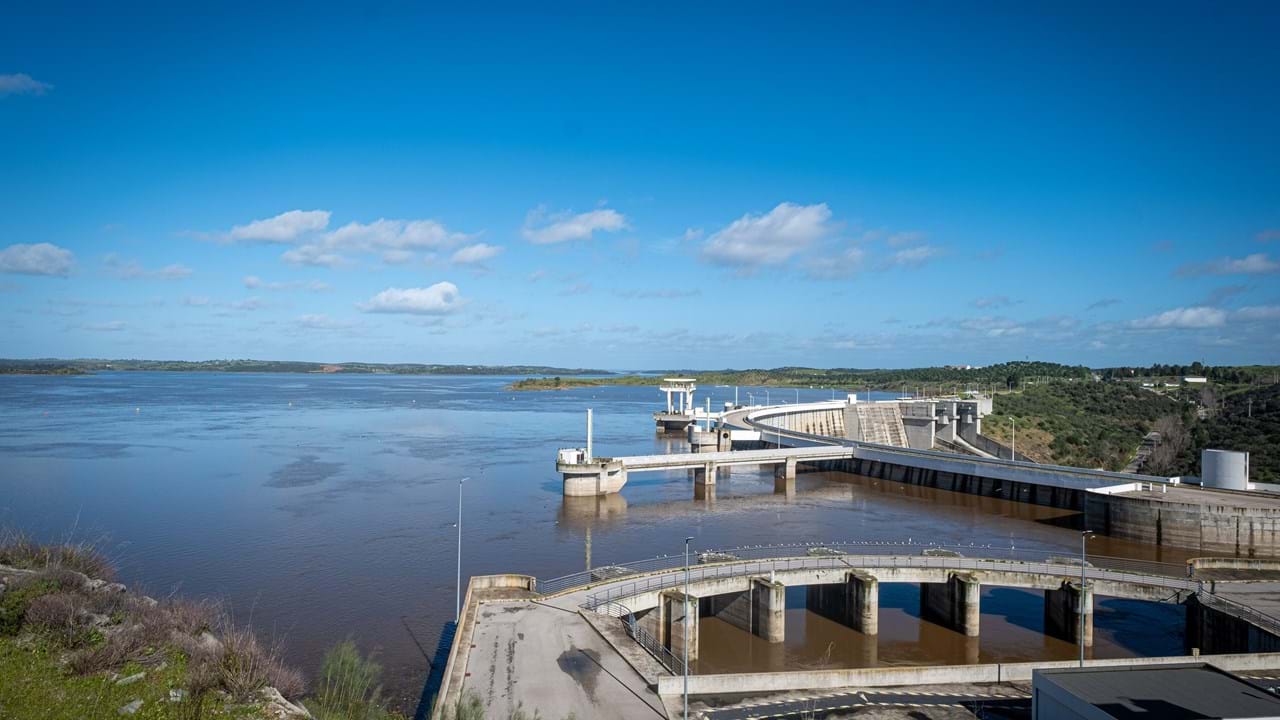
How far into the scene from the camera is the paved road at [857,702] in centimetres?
1950

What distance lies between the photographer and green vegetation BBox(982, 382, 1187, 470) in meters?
87.6

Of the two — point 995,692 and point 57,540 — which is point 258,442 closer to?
point 57,540

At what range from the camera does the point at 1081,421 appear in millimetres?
101375

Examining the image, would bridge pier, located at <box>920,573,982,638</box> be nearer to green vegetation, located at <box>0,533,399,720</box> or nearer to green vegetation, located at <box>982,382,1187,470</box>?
green vegetation, located at <box>0,533,399,720</box>

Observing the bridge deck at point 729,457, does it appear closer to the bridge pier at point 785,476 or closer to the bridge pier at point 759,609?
the bridge pier at point 785,476

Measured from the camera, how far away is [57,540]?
39.6 metres

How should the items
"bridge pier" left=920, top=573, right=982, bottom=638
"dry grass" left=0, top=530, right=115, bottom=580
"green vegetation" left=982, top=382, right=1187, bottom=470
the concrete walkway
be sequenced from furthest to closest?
"green vegetation" left=982, top=382, right=1187, bottom=470 → "bridge pier" left=920, top=573, right=982, bottom=638 → "dry grass" left=0, top=530, right=115, bottom=580 → the concrete walkway

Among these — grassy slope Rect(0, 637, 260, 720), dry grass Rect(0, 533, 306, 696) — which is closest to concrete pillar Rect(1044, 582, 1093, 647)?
dry grass Rect(0, 533, 306, 696)

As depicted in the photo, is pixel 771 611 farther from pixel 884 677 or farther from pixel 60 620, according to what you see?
pixel 60 620

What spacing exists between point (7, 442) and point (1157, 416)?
448ft

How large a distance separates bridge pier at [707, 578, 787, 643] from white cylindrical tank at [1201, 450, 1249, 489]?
129 ft

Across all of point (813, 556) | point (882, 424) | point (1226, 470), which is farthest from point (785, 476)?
point (813, 556)

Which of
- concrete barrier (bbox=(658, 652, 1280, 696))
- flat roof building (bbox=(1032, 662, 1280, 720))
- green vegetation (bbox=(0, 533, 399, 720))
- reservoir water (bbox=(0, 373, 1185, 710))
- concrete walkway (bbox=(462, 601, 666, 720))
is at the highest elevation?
green vegetation (bbox=(0, 533, 399, 720))

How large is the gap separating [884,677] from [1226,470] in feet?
141
